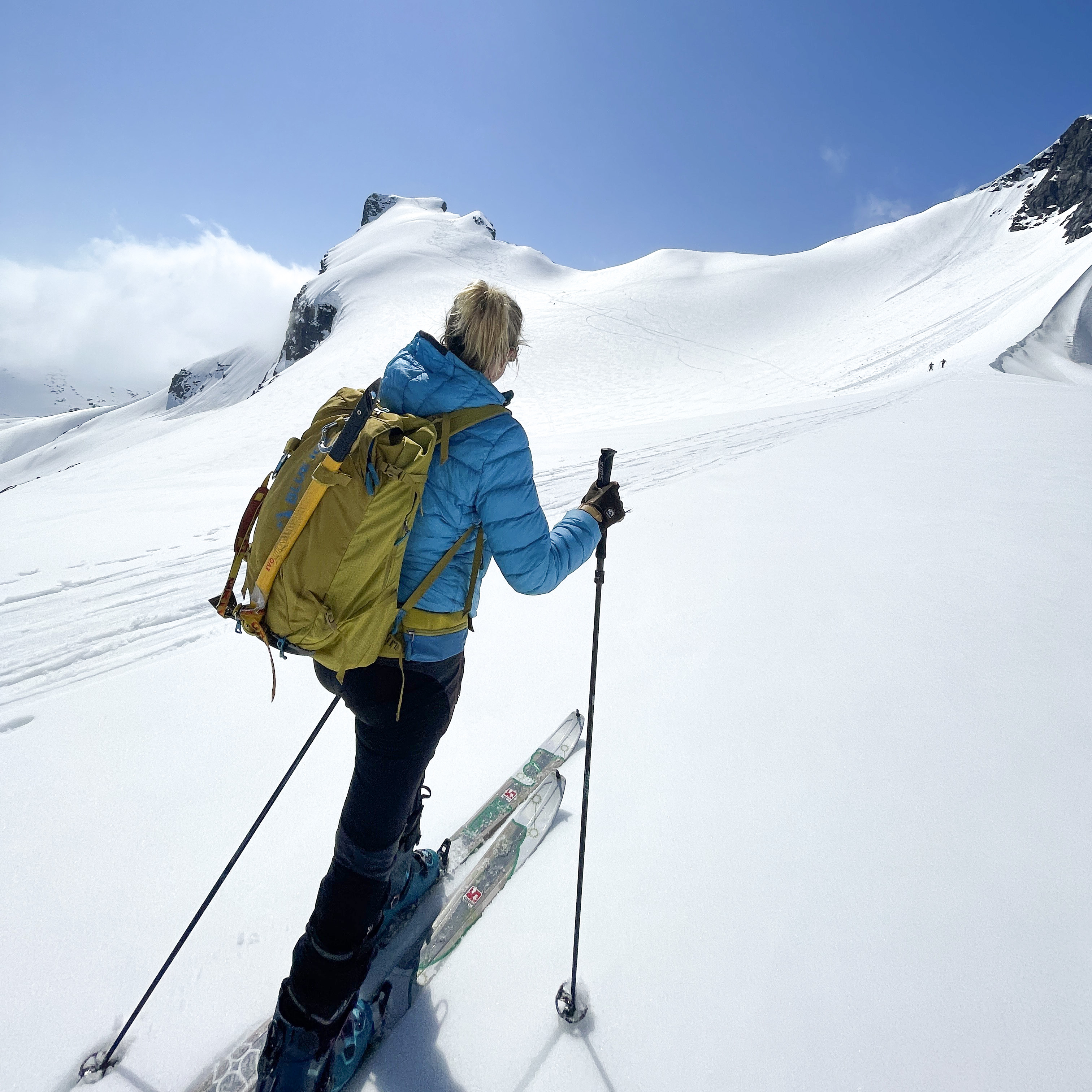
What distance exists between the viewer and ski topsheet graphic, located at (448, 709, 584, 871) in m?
2.09

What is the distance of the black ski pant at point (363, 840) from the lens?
53.0 inches

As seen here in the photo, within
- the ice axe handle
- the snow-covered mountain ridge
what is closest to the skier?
the ice axe handle

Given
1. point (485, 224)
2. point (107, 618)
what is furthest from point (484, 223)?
point (107, 618)

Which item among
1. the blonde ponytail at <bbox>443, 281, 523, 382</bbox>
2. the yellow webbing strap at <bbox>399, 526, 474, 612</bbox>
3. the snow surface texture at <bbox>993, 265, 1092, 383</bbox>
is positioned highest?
the snow surface texture at <bbox>993, 265, 1092, 383</bbox>

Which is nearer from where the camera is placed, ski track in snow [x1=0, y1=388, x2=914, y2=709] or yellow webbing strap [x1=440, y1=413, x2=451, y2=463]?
yellow webbing strap [x1=440, y1=413, x2=451, y2=463]

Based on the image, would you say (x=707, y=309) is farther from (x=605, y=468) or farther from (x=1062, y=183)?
(x=1062, y=183)

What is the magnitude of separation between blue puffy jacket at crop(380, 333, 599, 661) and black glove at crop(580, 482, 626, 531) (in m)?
0.28

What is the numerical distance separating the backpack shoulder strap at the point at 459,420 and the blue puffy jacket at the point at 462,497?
13 millimetres

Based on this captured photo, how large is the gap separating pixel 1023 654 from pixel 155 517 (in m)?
7.42

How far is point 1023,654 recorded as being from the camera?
9.80 ft

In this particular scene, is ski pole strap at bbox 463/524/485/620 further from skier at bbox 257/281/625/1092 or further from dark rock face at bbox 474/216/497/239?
dark rock face at bbox 474/216/497/239

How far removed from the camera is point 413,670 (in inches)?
55.4

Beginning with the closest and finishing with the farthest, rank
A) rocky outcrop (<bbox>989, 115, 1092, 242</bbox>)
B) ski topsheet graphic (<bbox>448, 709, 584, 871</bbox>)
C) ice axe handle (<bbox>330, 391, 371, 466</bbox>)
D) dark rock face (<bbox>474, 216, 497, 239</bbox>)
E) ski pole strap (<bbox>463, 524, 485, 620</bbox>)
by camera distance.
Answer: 1. ice axe handle (<bbox>330, 391, 371, 466</bbox>)
2. ski pole strap (<bbox>463, 524, 485, 620</bbox>)
3. ski topsheet graphic (<bbox>448, 709, 584, 871</bbox>)
4. rocky outcrop (<bbox>989, 115, 1092, 242</bbox>)
5. dark rock face (<bbox>474, 216, 497, 239</bbox>)

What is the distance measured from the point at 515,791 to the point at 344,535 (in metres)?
1.51
